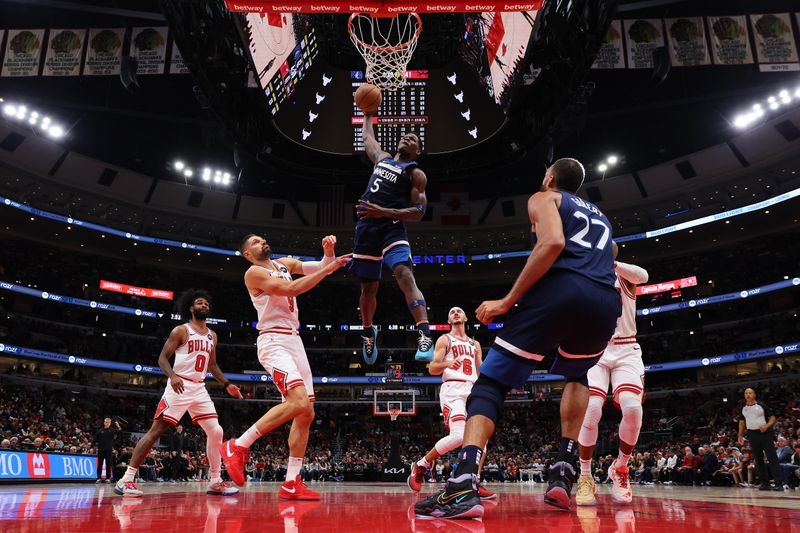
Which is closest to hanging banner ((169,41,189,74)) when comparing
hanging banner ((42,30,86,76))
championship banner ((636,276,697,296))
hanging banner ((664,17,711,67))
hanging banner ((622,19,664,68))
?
hanging banner ((42,30,86,76))

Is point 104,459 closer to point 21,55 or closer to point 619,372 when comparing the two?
point 21,55

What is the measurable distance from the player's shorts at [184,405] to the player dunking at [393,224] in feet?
7.75

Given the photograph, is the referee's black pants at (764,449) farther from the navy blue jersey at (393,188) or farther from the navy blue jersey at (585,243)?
the navy blue jersey at (585,243)

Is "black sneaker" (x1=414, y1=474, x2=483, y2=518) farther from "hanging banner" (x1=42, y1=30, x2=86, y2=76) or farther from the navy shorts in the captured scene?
"hanging banner" (x1=42, y1=30, x2=86, y2=76)

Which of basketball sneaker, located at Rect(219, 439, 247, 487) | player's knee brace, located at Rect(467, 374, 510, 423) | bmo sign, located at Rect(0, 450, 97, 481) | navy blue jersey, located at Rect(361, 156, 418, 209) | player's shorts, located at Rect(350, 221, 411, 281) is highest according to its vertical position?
navy blue jersey, located at Rect(361, 156, 418, 209)

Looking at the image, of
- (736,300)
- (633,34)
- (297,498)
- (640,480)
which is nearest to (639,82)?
(633,34)

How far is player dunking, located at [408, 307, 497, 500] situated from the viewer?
23.6 ft

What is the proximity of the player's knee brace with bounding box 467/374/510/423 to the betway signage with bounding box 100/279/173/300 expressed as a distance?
33782mm

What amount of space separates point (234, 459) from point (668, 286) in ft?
104

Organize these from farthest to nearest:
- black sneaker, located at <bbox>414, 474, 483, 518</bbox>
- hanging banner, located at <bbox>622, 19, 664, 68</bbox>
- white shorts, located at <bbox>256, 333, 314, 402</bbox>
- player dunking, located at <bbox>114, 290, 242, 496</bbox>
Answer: hanging banner, located at <bbox>622, 19, 664, 68</bbox> < player dunking, located at <bbox>114, 290, 242, 496</bbox> < white shorts, located at <bbox>256, 333, 314, 402</bbox> < black sneaker, located at <bbox>414, 474, 483, 518</bbox>

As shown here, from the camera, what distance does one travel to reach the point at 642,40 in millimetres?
16938

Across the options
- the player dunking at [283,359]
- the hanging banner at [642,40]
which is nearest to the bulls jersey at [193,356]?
the player dunking at [283,359]

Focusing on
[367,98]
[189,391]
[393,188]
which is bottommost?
[189,391]

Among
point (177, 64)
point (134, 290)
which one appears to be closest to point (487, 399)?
point (177, 64)
